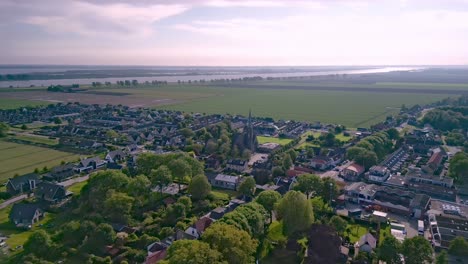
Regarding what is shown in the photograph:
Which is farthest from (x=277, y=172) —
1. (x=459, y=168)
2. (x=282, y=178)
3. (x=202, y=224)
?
(x=459, y=168)

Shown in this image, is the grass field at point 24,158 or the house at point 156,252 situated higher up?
the grass field at point 24,158

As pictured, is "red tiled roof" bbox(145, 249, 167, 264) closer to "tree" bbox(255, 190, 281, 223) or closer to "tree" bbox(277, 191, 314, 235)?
"tree" bbox(255, 190, 281, 223)

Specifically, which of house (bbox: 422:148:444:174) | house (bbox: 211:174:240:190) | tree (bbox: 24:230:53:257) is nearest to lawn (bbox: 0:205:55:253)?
tree (bbox: 24:230:53:257)

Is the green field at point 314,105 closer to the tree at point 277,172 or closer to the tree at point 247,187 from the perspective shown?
the tree at point 277,172

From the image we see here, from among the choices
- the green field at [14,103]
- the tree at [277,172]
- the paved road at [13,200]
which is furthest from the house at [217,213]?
the green field at [14,103]

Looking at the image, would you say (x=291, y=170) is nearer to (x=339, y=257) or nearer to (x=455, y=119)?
(x=339, y=257)

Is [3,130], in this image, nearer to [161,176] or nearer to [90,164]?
[90,164]
